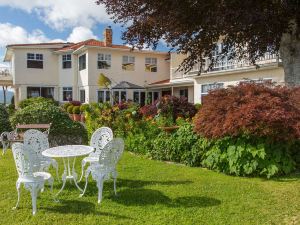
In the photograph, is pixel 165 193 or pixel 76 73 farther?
pixel 76 73

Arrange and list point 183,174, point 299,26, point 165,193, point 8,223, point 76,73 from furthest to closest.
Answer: point 76,73 < point 299,26 < point 183,174 < point 165,193 < point 8,223

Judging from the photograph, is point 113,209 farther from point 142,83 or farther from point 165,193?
point 142,83

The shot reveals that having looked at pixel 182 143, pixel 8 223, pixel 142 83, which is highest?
pixel 142 83

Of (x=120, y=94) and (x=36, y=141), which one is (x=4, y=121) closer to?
(x=36, y=141)

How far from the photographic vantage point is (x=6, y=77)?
3703cm

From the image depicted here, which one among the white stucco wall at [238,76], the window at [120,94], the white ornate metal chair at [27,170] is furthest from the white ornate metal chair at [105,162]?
the window at [120,94]

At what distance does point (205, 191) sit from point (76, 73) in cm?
2710

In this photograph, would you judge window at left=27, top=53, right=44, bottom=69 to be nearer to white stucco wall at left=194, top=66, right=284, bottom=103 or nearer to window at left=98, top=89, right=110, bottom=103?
window at left=98, top=89, right=110, bottom=103

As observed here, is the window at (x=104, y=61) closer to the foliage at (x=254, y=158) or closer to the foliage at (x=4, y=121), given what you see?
the foliage at (x=4, y=121)

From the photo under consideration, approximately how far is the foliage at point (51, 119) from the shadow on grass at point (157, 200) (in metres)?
7.04

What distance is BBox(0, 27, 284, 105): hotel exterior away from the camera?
2967 cm

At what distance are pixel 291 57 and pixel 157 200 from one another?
7.02 meters

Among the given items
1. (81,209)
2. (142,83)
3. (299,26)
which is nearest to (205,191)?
(81,209)

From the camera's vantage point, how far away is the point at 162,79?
3350 centimetres
